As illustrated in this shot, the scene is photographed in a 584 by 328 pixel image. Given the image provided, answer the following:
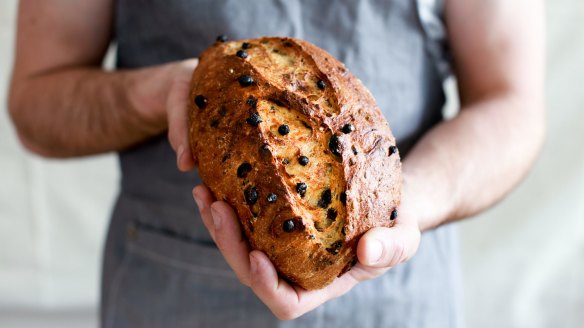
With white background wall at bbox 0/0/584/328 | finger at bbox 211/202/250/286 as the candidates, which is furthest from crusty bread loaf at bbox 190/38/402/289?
white background wall at bbox 0/0/584/328

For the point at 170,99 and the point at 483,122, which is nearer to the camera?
the point at 170,99

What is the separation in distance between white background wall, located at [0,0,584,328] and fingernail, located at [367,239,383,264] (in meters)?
1.36

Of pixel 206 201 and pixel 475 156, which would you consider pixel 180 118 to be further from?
pixel 475 156

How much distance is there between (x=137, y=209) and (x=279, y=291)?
1.68ft

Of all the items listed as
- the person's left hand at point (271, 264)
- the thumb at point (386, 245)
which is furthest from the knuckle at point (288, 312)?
the thumb at point (386, 245)

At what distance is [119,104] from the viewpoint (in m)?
1.13

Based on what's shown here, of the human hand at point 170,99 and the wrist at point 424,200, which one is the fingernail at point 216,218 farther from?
the wrist at point 424,200

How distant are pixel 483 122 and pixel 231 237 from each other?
1.74 ft

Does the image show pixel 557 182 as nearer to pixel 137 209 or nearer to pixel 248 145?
pixel 137 209

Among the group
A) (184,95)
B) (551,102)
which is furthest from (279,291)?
(551,102)

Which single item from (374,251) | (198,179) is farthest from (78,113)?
(374,251)

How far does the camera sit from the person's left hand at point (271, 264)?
31.3 inches

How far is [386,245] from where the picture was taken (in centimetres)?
80

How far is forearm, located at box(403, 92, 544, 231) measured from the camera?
3.40 feet
